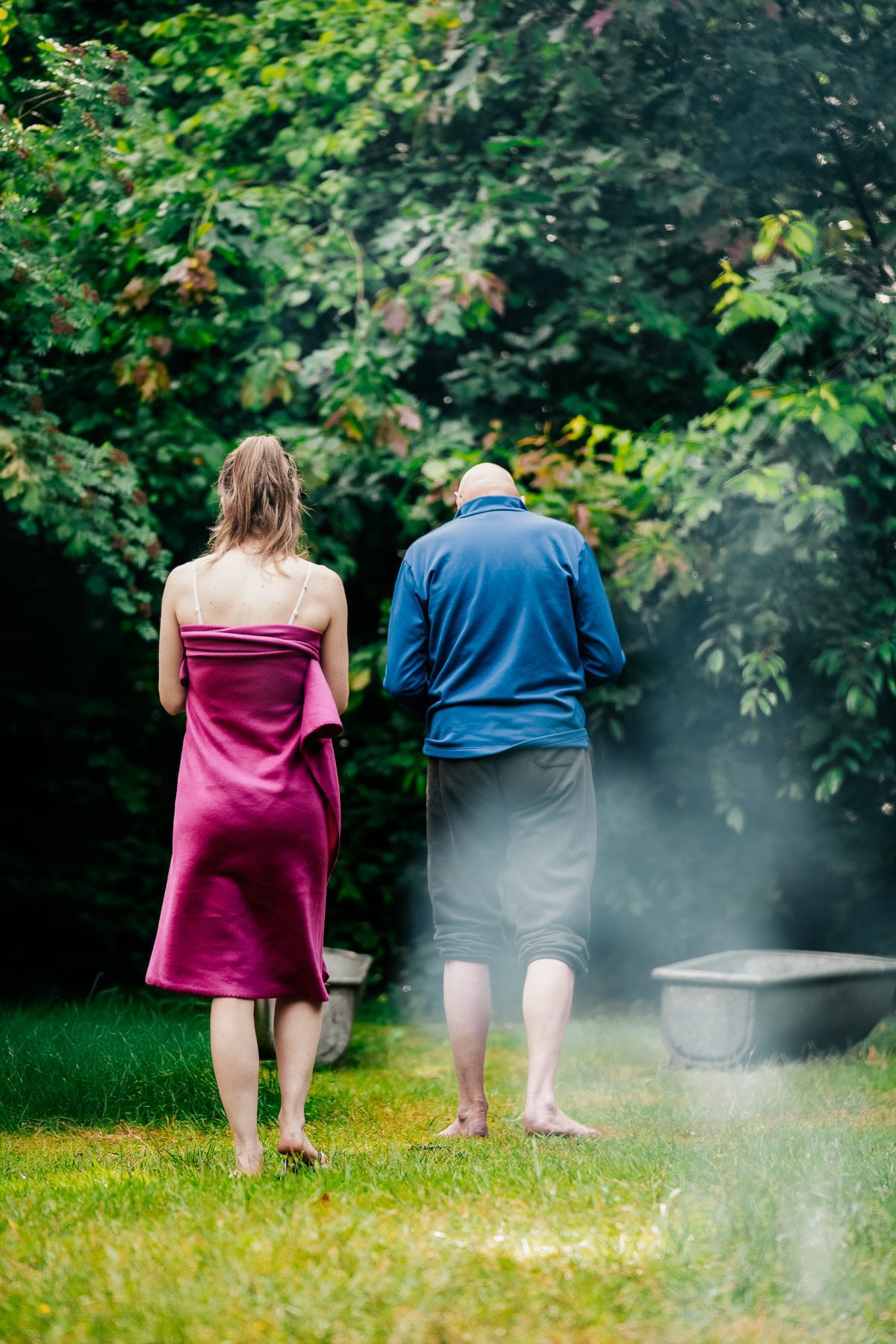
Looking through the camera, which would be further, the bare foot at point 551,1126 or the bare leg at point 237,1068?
the bare foot at point 551,1126

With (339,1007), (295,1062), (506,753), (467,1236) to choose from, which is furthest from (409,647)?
(339,1007)

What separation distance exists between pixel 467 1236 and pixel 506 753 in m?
1.51

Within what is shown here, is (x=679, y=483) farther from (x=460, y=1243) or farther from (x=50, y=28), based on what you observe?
(x=50, y=28)

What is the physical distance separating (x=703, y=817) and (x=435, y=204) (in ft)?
10.8

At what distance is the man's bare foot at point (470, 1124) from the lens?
363 cm

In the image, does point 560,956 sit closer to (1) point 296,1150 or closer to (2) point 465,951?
(2) point 465,951

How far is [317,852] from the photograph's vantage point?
3172 millimetres

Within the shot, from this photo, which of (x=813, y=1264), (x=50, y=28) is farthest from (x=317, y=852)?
(x=50, y=28)

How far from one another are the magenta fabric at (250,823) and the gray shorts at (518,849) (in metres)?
0.61

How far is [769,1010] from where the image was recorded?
4969 mm

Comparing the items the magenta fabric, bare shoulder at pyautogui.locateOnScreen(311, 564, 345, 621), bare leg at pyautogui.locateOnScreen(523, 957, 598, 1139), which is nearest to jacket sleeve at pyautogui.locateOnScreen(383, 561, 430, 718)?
bare shoulder at pyautogui.locateOnScreen(311, 564, 345, 621)

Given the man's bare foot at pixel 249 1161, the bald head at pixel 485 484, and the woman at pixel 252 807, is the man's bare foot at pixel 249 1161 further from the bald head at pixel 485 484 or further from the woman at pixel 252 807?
the bald head at pixel 485 484

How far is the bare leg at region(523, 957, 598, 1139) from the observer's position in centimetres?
355

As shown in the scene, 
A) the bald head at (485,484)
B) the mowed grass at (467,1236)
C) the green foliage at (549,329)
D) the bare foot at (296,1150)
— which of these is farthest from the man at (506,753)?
the green foliage at (549,329)
